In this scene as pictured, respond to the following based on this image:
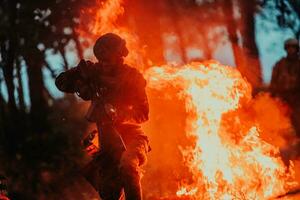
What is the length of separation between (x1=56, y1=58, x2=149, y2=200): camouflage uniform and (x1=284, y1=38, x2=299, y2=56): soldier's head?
7324 millimetres

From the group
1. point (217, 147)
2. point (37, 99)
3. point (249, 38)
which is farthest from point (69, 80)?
point (249, 38)

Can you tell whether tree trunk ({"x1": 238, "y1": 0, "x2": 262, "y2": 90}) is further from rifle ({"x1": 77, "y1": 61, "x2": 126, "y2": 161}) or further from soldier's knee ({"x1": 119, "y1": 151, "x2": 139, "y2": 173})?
soldier's knee ({"x1": 119, "y1": 151, "x2": 139, "y2": 173})

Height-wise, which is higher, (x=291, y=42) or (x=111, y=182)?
(x=291, y=42)

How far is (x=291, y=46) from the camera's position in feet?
45.5

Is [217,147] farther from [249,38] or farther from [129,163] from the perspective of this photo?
[249,38]

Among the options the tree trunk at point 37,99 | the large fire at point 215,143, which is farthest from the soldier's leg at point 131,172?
the tree trunk at point 37,99

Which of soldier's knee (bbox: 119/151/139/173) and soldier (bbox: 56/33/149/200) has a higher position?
soldier (bbox: 56/33/149/200)

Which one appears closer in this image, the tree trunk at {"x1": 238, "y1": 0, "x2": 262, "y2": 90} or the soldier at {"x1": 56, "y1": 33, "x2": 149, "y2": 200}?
the soldier at {"x1": 56, "y1": 33, "x2": 149, "y2": 200}

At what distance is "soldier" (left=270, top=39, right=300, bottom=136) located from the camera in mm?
14258

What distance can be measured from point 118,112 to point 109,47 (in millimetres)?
747

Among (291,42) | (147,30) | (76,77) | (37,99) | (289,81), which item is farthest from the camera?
(37,99)

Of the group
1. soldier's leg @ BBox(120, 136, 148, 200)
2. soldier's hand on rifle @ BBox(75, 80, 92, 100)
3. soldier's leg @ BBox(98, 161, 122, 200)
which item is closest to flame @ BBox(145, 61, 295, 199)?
soldier's leg @ BBox(98, 161, 122, 200)

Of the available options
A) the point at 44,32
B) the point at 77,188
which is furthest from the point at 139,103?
the point at 44,32

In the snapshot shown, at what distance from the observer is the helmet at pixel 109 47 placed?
23.3ft
